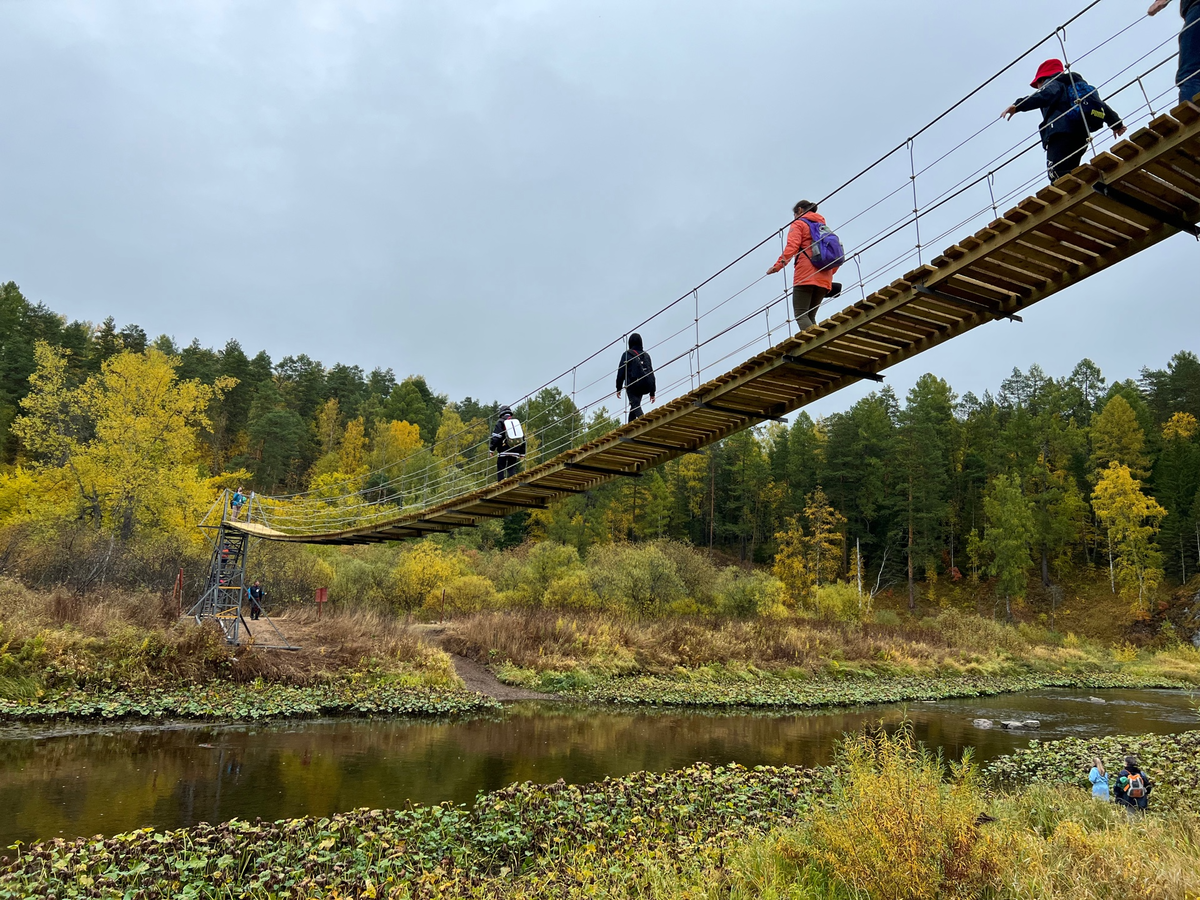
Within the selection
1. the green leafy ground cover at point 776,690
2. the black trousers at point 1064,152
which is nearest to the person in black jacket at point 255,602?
the green leafy ground cover at point 776,690

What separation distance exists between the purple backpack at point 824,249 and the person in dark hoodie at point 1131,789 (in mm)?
6876

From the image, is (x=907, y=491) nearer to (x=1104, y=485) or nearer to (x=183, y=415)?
(x=1104, y=485)

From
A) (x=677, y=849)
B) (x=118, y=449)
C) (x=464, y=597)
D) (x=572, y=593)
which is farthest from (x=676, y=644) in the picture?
(x=118, y=449)

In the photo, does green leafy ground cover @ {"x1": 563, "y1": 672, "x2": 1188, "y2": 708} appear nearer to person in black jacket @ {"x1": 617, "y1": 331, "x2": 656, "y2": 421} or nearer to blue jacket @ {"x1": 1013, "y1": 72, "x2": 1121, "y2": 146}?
person in black jacket @ {"x1": 617, "y1": 331, "x2": 656, "y2": 421}

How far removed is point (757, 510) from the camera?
61344mm

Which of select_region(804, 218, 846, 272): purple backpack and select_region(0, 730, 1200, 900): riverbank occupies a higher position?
select_region(804, 218, 846, 272): purple backpack

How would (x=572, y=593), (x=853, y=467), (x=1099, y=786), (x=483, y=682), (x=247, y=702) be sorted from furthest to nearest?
(x=853, y=467) < (x=572, y=593) < (x=483, y=682) < (x=247, y=702) < (x=1099, y=786)

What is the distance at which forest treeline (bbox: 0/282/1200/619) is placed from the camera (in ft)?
149

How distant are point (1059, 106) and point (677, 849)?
7.32m

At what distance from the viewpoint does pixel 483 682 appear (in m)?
19.5

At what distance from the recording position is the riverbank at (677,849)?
4672mm


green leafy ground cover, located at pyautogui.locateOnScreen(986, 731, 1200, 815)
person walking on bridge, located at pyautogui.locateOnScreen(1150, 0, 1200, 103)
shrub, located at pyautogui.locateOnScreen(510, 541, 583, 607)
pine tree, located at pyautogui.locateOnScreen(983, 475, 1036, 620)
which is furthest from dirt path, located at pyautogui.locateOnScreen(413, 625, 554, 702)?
pine tree, located at pyautogui.locateOnScreen(983, 475, 1036, 620)

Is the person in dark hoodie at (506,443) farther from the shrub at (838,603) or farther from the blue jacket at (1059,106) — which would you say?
the shrub at (838,603)

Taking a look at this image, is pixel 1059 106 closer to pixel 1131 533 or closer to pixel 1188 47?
pixel 1188 47
